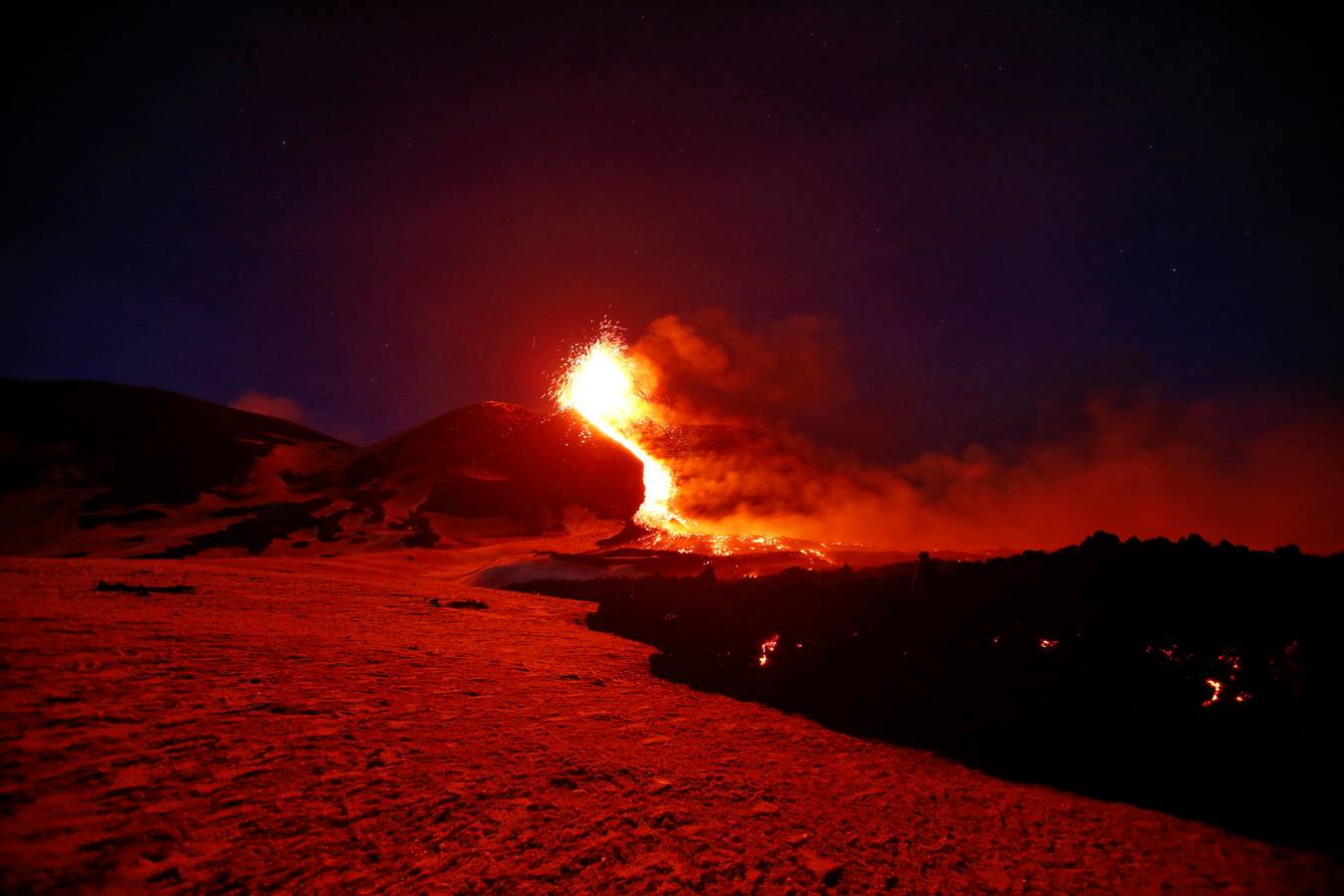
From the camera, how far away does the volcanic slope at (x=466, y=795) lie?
3559mm

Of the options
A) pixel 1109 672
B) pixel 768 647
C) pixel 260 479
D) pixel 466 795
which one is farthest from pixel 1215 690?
pixel 260 479

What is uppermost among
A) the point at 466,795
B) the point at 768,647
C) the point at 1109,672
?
the point at 1109,672

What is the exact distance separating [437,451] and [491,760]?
61.3m

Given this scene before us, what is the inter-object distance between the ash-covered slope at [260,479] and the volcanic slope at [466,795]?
1276 inches

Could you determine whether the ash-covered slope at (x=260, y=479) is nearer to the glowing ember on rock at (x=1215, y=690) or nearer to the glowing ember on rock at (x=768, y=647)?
the glowing ember on rock at (x=768, y=647)

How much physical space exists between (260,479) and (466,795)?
66.2m

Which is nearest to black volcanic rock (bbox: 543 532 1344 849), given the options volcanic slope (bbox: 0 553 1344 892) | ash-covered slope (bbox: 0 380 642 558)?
volcanic slope (bbox: 0 553 1344 892)

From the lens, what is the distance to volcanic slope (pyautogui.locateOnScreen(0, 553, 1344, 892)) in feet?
11.7

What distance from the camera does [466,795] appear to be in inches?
177

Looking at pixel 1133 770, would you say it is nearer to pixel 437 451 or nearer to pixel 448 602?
pixel 448 602

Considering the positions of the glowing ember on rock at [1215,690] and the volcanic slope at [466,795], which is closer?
the volcanic slope at [466,795]

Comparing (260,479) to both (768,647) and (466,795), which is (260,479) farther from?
(466,795)

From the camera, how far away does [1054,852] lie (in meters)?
4.41

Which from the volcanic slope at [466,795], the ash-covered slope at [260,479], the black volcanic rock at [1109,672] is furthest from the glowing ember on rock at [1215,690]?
the ash-covered slope at [260,479]
